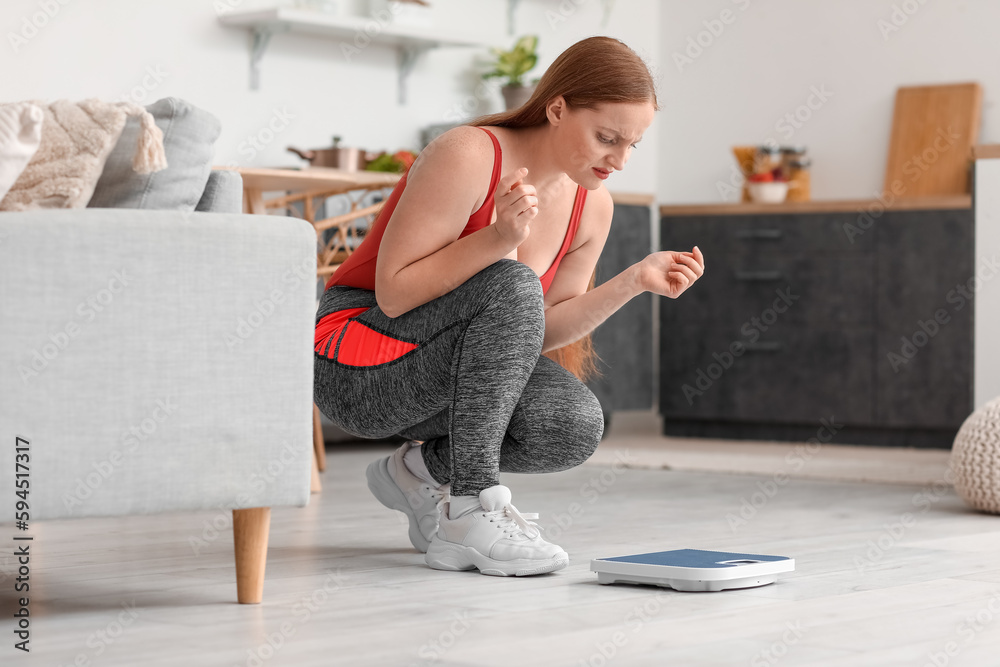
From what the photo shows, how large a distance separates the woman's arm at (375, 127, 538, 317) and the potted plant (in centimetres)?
273

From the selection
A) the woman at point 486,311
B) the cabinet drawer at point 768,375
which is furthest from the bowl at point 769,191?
the woman at point 486,311

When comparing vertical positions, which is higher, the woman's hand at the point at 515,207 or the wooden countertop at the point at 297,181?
the wooden countertop at the point at 297,181

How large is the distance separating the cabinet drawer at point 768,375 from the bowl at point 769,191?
19.9 inches

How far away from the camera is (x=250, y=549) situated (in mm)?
1648

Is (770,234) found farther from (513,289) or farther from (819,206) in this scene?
(513,289)

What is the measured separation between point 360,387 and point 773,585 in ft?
2.27

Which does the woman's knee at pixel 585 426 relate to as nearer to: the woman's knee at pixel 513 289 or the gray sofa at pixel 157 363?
the woman's knee at pixel 513 289

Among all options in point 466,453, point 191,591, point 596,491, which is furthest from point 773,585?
point 596,491

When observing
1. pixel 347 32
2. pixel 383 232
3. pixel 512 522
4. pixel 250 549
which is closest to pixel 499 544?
pixel 512 522

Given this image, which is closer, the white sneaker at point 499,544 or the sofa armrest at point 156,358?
the sofa armrest at point 156,358

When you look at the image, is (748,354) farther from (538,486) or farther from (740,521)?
(740,521)

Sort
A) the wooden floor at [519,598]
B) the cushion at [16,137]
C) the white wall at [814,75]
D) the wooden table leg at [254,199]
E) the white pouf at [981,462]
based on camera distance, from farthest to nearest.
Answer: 1. the white wall at [814,75]
2. the wooden table leg at [254,199]
3. the white pouf at [981,462]
4. the cushion at [16,137]
5. the wooden floor at [519,598]

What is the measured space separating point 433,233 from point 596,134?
11.4 inches

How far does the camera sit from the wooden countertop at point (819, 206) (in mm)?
4305
